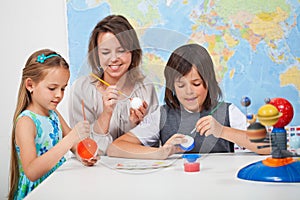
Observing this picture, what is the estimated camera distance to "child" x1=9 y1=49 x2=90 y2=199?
4.47 feet

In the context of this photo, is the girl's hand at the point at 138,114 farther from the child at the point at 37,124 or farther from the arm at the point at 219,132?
the child at the point at 37,124

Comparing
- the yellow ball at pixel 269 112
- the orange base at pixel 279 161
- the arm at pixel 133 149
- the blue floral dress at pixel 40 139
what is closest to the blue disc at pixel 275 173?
the orange base at pixel 279 161

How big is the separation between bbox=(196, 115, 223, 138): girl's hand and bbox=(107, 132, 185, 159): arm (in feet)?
0.34

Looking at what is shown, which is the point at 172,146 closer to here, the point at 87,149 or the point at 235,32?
the point at 87,149

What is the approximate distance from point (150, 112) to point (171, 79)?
175mm

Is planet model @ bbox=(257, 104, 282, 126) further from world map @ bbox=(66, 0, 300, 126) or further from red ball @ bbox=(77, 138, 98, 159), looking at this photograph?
world map @ bbox=(66, 0, 300, 126)

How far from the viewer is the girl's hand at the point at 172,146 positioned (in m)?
1.21

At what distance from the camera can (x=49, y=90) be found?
150cm

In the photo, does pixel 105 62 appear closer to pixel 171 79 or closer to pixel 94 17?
pixel 171 79

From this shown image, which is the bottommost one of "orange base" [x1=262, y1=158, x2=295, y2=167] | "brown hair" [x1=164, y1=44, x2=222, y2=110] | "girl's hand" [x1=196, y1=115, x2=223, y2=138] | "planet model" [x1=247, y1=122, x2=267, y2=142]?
"orange base" [x1=262, y1=158, x2=295, y2=167]

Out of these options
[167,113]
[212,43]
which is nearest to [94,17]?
[212,43]

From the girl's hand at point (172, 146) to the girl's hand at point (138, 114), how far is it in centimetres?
11

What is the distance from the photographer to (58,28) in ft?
6.54

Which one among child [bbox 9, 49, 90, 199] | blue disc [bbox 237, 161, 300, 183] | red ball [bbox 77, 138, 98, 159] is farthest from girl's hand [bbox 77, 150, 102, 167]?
blue disc [bbox 237, 161, 300, 183]
